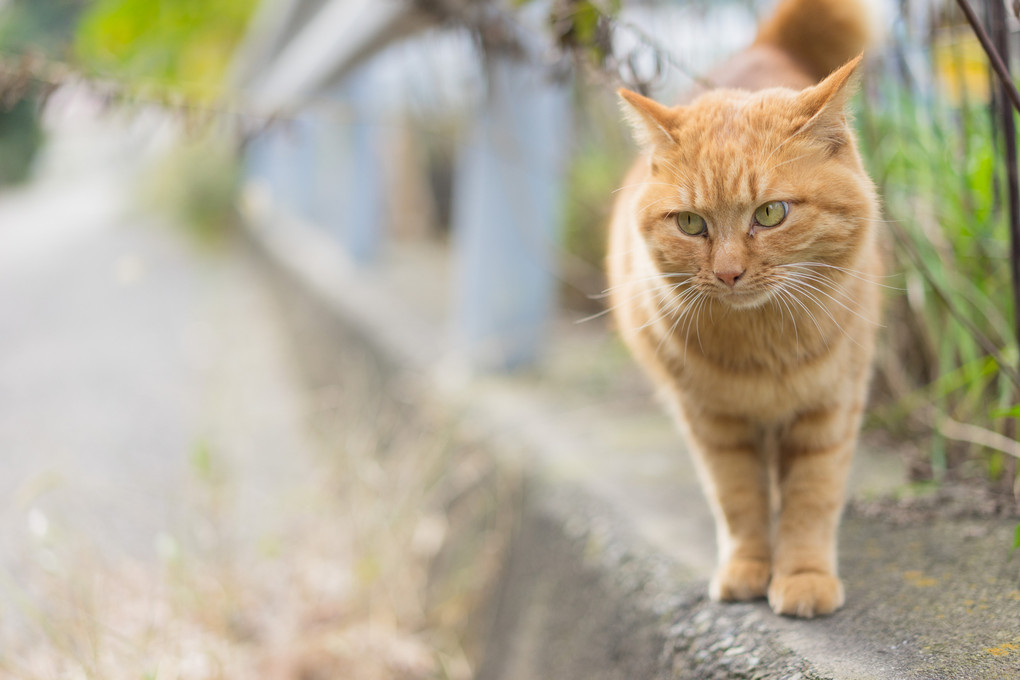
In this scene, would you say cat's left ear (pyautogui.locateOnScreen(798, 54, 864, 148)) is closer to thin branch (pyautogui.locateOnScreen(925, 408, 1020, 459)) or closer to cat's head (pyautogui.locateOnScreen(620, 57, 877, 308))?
cat's head (pyautogui.locateOnScreen(620, 57, 877, 308))

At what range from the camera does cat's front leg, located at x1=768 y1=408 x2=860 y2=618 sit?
45.9 inches

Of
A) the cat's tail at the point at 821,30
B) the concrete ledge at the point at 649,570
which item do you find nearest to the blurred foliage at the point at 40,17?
the concrete ledge at the point at 649,570

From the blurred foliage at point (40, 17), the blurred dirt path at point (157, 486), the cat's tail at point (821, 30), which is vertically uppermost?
the blurred foliage at point (40, 17)

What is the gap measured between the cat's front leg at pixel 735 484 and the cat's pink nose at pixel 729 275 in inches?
11.9

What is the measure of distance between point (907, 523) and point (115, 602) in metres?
1.90

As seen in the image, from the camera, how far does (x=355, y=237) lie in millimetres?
4477

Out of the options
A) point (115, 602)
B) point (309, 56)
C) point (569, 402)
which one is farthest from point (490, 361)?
point (309, 56)

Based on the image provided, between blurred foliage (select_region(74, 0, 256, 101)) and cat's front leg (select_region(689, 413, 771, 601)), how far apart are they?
1.53 metres

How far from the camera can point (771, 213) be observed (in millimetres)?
1055

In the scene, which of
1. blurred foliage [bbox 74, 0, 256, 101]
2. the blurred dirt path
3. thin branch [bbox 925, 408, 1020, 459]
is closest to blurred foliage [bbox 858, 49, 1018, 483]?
thin branch [bbox 925, 408, 1020, 459]

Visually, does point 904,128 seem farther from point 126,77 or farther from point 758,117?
point 126,77

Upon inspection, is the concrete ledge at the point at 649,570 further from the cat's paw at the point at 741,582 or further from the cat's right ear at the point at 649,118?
the cat's right ear at the point at 649,118

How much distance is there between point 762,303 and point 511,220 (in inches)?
57.1

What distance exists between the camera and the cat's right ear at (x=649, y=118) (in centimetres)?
110
